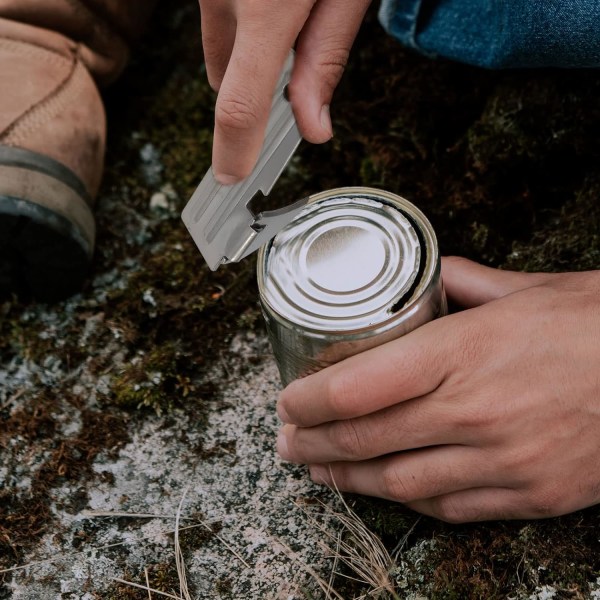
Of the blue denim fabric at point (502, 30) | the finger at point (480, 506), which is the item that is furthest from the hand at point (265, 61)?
the finger at point (480, 506)

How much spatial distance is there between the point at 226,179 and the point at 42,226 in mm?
617

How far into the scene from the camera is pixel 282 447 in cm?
167

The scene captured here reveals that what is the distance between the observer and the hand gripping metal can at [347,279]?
1.37m

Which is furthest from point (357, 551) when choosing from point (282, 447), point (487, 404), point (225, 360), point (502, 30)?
point (502, 30)

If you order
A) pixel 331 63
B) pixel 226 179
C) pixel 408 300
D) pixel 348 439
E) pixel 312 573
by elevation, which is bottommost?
pixel 312 573

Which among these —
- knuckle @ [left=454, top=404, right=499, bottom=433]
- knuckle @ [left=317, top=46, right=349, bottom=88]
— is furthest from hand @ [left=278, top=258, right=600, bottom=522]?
knuckle @ [left=317, top=46, right=349, bottom=88]

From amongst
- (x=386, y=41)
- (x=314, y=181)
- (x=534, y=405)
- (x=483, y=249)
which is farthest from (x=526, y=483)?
(x=386, y=41)

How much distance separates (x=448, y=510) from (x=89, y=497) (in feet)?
2.55

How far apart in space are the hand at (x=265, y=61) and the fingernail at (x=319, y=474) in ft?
2.01

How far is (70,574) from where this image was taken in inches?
65.9

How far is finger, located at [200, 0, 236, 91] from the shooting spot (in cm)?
151

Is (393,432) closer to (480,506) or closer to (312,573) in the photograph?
(480,506)

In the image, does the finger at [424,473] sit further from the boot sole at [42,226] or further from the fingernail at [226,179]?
the boot sole at [42,226]

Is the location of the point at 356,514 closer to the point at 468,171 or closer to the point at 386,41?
the point at 468,171
